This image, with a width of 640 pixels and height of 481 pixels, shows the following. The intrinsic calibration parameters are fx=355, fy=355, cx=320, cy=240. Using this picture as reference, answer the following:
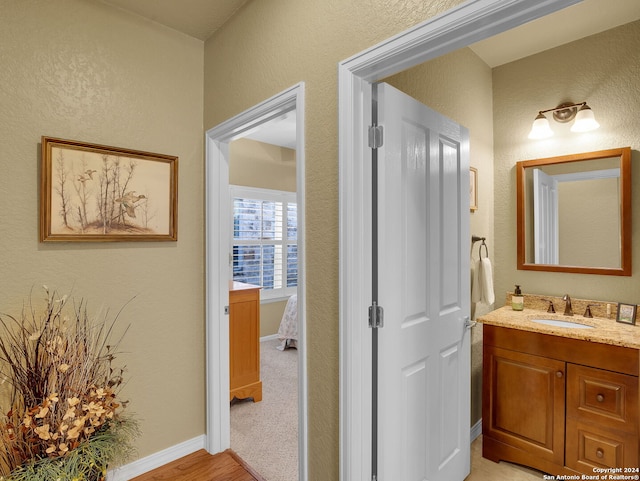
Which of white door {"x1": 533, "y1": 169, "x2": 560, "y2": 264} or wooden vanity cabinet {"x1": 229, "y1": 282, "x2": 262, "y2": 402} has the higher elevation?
white door {"x1": 533, "y1": 169, "x2": 560, "y2": 264}

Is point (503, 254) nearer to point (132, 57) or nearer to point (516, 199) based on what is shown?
point (516, 199)

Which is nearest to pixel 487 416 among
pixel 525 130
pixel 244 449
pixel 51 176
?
pixel 244 449

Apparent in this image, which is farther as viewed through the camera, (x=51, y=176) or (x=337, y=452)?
(x=51, y=176)

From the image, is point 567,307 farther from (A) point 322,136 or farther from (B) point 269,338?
(B) point 269,338

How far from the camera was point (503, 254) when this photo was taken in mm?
2705

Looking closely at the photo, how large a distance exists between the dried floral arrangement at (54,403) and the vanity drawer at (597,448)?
7.64 ft

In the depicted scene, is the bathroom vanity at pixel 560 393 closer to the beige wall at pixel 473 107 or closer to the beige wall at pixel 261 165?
the beige wall at pixel 473 107

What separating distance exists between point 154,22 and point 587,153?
2840 millimetres

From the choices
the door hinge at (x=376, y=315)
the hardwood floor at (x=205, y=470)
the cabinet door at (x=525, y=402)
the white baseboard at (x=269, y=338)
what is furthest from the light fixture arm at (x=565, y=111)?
the white baseboard at (x=269, y=338)

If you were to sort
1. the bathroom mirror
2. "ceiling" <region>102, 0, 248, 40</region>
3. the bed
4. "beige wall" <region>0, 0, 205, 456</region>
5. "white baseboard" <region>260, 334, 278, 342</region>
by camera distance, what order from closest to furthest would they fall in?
"beige wall" <region>0, 0, 205, 456</region>
"ceiling" <region>102, 0, 248, 40</region>
the bathroom mirror
the bed
"white baseboard" <region>260, 334, 278, 342</region>

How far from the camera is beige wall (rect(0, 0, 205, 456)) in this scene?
173 cm

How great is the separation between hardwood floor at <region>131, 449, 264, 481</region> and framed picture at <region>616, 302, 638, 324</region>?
233 centimetres

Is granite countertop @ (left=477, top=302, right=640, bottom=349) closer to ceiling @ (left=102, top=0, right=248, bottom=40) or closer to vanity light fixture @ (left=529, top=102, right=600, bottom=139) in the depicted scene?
vanity light fixture @ (left=529, top=102, right=600, bottom=139)

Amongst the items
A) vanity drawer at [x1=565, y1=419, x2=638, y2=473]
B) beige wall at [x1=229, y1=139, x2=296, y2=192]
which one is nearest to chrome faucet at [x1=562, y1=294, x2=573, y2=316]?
vanity drawer at [x1=565, y1=419, x2=638, y2=473]
